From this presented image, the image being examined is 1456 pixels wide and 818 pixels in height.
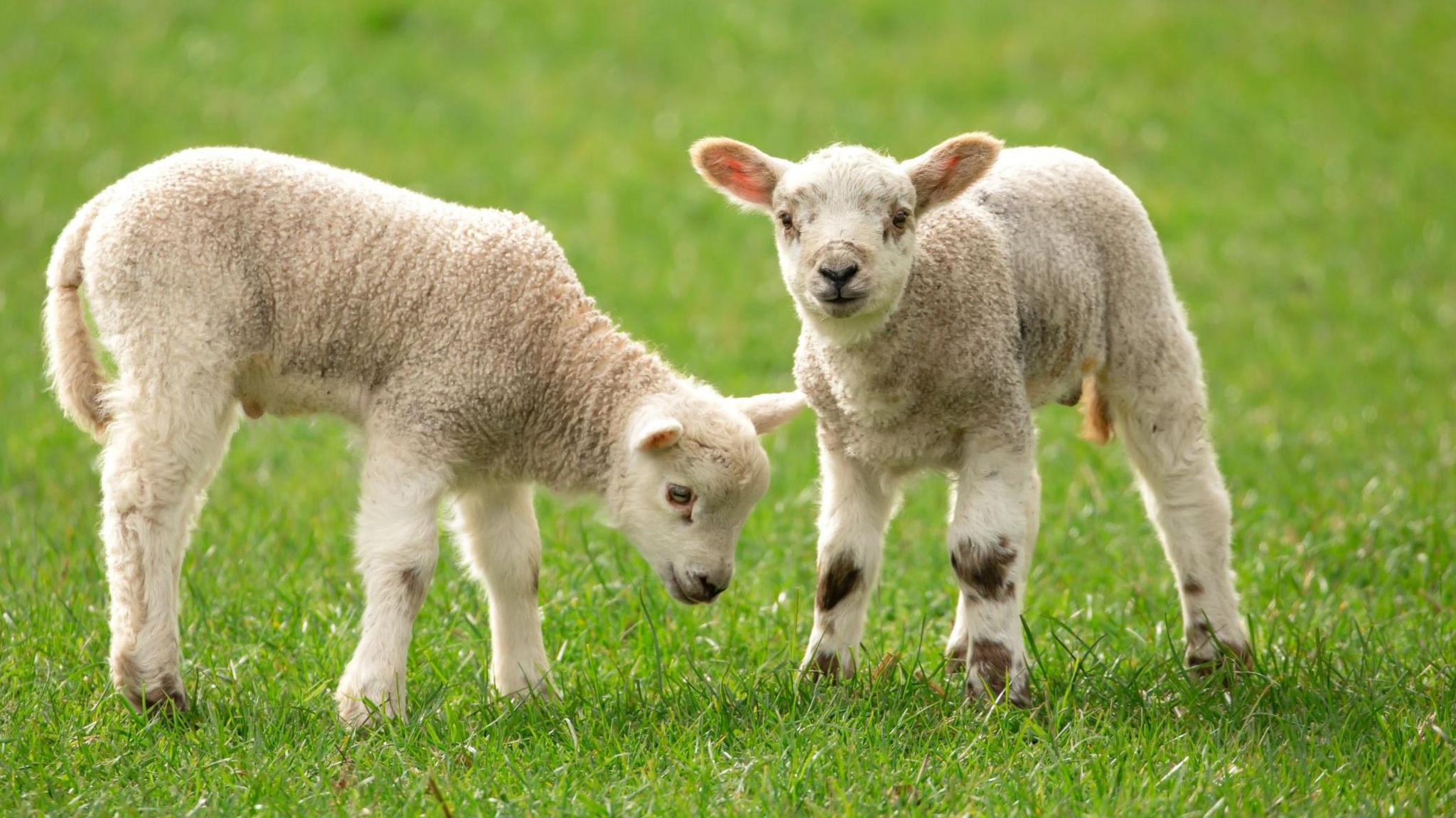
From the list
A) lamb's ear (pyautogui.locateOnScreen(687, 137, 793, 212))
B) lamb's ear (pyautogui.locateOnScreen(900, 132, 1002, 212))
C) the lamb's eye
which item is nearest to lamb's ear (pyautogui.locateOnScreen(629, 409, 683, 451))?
the lamb's eye

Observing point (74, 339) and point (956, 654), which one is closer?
point (74, 339)

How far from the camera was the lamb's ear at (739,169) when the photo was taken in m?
5.15

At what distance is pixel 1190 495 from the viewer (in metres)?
5.68

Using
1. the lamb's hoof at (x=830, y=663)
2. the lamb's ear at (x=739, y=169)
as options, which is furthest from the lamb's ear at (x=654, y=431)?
the lamb's hoof at (x=830, y=663)

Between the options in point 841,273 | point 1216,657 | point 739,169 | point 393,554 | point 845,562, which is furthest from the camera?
point 1216,657

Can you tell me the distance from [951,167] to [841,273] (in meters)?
0.60

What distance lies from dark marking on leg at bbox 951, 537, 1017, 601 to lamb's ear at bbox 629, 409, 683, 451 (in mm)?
939

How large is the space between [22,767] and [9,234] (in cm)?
861

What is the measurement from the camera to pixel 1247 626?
602 centimetres

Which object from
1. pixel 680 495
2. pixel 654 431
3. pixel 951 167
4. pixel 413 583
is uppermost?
pixel 951 167

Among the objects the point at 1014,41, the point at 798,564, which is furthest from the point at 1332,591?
the point at 1014,41

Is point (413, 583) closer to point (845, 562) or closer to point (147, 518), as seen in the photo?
point (147, 518)

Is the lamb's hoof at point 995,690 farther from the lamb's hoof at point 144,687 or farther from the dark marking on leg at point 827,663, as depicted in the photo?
the lamb's hoof at point 144,687

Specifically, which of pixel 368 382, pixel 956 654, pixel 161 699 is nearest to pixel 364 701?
pixel 161 699
